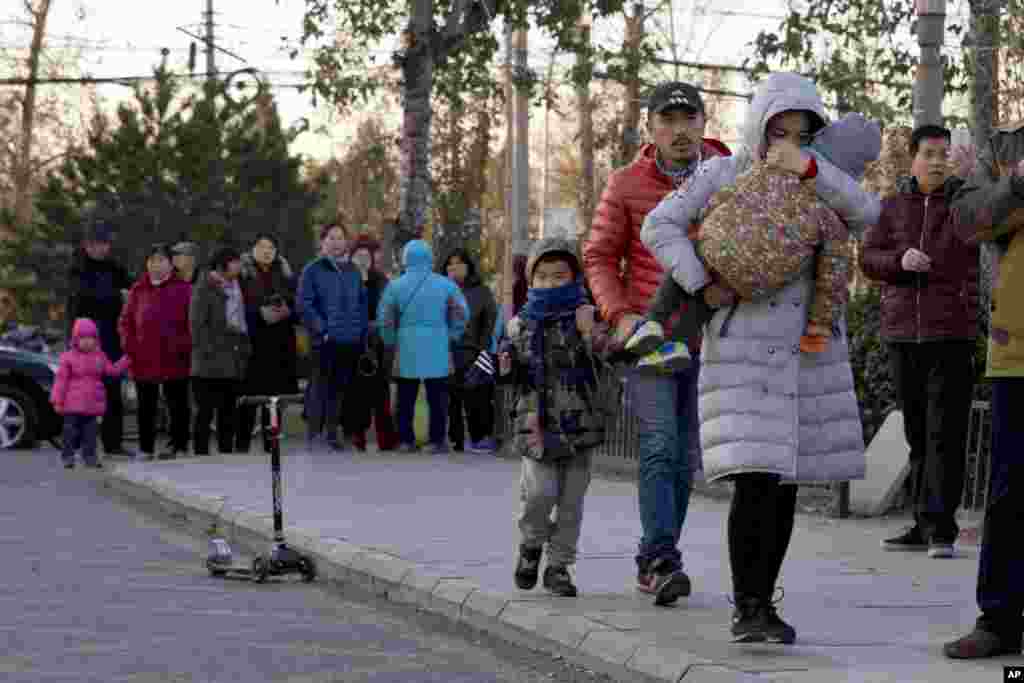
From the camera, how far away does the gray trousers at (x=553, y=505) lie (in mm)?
9148

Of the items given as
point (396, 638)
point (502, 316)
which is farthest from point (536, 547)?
point (502, 316)

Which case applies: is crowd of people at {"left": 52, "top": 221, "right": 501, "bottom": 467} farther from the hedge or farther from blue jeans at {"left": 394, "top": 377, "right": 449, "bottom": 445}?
the hedge

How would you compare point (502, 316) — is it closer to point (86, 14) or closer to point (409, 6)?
point (409, 6)

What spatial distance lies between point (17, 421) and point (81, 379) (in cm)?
358

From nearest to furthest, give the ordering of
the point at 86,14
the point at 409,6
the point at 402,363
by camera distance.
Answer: the point at 402,363
the point at 409,6
the point at 86,14

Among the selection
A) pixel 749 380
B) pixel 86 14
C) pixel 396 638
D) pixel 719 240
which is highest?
pixel 86 14

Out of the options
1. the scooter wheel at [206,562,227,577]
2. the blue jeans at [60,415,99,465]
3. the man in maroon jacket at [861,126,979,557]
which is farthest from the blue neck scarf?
the blue jeans at [60,415,99,465]

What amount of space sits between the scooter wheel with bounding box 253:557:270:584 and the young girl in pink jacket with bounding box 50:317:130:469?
29.5 ft

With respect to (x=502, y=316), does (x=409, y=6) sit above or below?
above

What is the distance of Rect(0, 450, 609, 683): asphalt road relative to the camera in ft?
25.5

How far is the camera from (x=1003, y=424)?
7.34 metres

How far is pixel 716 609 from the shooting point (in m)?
8.50

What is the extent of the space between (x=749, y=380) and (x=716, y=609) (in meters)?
1.56

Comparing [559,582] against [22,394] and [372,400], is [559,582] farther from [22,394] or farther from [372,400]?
[22,394]
